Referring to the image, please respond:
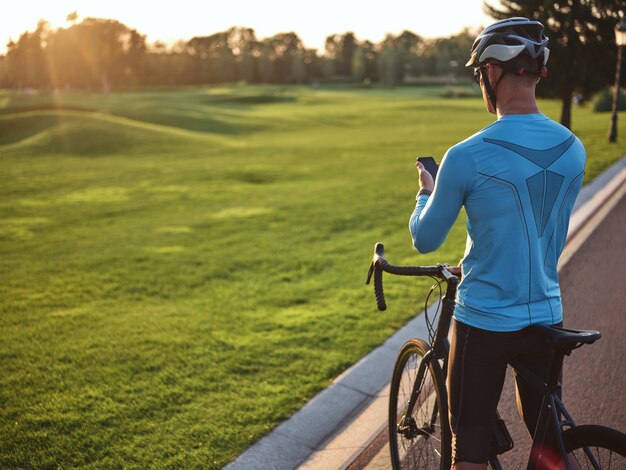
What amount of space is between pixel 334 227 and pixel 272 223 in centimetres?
133

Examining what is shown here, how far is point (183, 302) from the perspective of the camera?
7.05 metres

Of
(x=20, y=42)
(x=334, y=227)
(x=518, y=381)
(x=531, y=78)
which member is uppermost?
(x=20, y=42)

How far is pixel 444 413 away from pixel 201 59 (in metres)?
128

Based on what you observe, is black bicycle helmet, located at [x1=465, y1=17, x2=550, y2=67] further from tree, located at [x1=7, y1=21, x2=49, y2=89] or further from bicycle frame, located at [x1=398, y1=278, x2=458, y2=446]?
tree, located at [x1=7, y1=21, x2=49, y2=89]

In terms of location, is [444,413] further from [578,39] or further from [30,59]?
[30,59]

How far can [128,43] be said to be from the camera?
98062 millimetres

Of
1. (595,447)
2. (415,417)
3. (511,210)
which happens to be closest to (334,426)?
(415,417)

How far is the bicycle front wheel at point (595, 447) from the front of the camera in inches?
75.9

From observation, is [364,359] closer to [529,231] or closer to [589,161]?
[529,231]

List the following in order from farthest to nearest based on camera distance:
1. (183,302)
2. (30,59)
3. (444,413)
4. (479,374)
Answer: (30,59) < (183,302) < (444,413) < (479,374)

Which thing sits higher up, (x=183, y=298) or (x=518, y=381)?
(x=518, y=381)

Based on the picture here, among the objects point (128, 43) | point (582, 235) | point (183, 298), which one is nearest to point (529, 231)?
point (183, 298)

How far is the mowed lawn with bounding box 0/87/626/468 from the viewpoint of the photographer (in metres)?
4.22

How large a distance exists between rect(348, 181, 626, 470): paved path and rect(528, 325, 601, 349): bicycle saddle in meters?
1.85
